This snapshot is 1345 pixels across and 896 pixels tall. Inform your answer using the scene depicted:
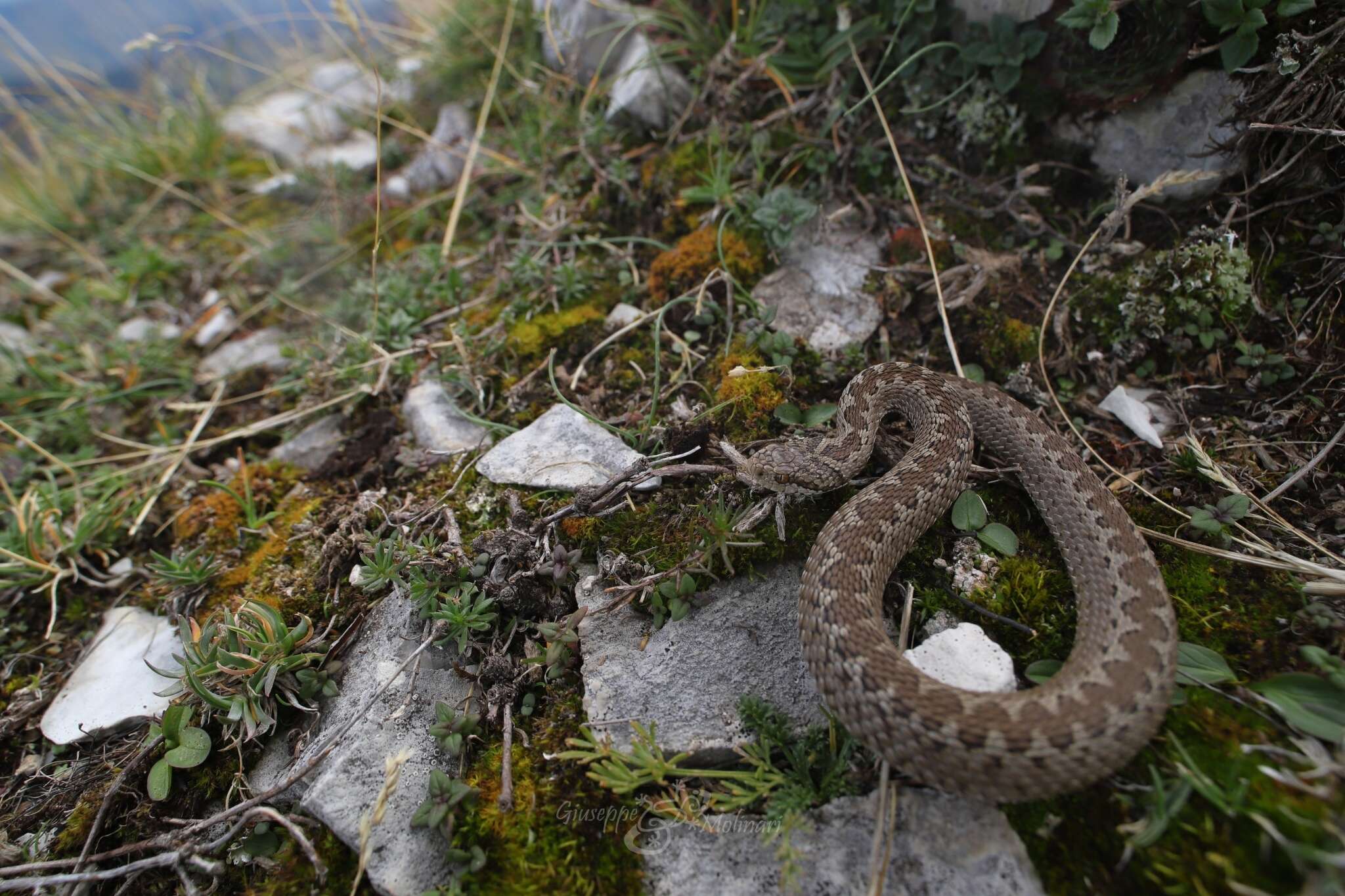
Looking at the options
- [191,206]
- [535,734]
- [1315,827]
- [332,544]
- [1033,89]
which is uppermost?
[191,206]

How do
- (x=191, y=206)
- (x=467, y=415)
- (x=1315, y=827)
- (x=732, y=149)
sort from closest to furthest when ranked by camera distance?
1. (x=1315, y=827)
2. (x=467, y=415)
3. (x=732, y=149)
4. (x=191, y=206)

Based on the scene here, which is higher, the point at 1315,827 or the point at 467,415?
the point at 467,415

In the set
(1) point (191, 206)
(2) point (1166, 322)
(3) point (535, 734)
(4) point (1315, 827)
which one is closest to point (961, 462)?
(2) point (1166, 322)

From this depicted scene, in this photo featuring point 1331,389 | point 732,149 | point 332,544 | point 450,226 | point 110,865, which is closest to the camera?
point 110,865

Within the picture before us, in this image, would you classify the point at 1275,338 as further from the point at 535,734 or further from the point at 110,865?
the point at 110,865

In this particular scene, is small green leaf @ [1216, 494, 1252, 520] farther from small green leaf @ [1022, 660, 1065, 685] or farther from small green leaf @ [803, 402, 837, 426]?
small green leaf @ [803, 402, 837, 426]

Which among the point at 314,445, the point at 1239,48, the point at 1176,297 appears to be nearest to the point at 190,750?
the point at 314,445

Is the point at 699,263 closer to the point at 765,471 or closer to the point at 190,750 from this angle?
the point at 765,471
